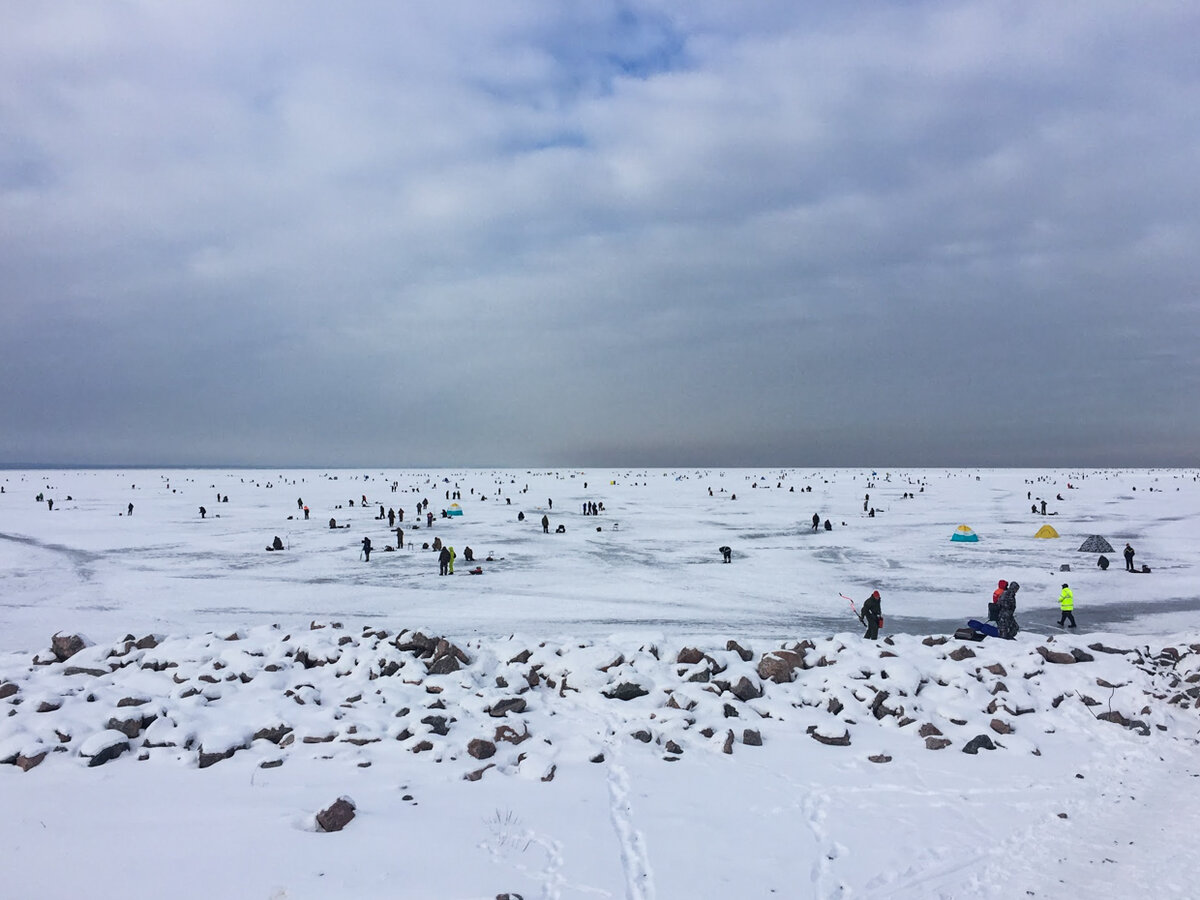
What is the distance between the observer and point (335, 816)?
724cm

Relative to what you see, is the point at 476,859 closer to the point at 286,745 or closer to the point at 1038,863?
the point at 286,745

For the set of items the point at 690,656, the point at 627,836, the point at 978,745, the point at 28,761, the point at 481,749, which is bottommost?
the point at 978,745

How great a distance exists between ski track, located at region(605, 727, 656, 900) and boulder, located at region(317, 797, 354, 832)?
2.94m

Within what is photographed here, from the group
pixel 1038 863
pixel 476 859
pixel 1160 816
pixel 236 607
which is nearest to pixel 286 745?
pixel 476 859

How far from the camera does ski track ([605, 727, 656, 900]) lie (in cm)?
649

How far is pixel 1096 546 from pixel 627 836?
32.9m

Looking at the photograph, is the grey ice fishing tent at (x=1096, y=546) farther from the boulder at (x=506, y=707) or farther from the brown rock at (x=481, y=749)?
the brown rock at (x=481, y=749)

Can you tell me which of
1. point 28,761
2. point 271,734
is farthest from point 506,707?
point 28,761

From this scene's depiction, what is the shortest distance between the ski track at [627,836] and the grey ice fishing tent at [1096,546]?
3110 cm

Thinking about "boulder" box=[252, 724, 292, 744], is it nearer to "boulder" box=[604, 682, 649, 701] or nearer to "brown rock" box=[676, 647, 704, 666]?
"boulder" box=[604, 682, 649, 701]

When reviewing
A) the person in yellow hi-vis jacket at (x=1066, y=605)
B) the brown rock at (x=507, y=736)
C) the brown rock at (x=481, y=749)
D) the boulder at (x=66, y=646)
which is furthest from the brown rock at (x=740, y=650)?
the boulder at (x=66, y=646)

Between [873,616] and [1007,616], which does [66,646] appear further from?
[1007,616]

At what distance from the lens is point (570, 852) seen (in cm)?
702

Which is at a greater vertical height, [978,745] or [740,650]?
[740,650]
